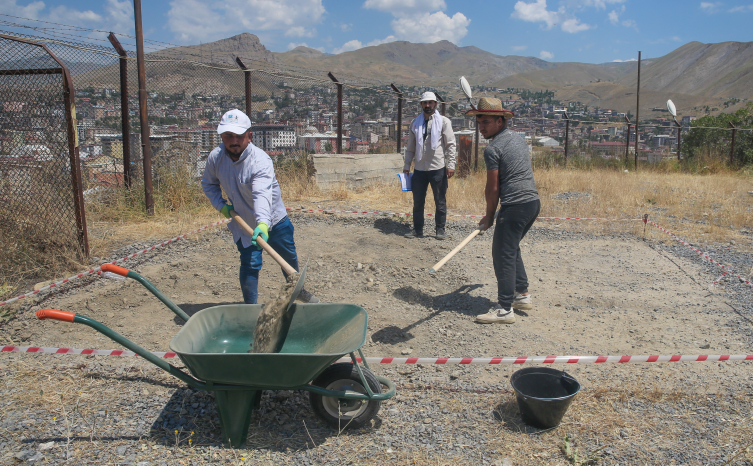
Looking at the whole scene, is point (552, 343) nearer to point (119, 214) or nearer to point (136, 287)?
point (136, 287)

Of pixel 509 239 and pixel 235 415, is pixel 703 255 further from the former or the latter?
pixel 235 415

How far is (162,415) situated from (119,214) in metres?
5.51

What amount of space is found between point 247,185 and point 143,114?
15.7ft

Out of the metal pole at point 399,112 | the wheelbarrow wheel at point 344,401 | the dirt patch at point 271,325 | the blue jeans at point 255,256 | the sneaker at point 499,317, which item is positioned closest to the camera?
the wheelbarrow wheel at point 344,401

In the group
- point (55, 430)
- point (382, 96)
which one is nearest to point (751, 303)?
point (55, 430)

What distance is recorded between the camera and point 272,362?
2609 millimetres

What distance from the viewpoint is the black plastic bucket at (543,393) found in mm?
2938

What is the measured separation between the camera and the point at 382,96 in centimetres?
1255

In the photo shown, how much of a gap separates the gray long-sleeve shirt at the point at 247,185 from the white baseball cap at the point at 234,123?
207 mm

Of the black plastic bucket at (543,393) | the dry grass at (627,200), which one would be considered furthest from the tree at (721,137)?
the black plastic bucket at (543,393)

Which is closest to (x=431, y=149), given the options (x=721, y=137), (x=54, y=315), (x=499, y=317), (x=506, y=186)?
(x=506, y=186)

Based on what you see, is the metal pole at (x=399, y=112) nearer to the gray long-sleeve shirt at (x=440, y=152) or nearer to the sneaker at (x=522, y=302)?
the gray long-sleeve shirt at (x=440, y=152)

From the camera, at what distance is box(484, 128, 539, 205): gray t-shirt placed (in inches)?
169

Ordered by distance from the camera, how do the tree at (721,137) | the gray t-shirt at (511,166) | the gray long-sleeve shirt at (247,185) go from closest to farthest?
the gray long-sleeve shirt at (247,185) < the gray t-shirt at (511,166) < the tree at (721,137)
